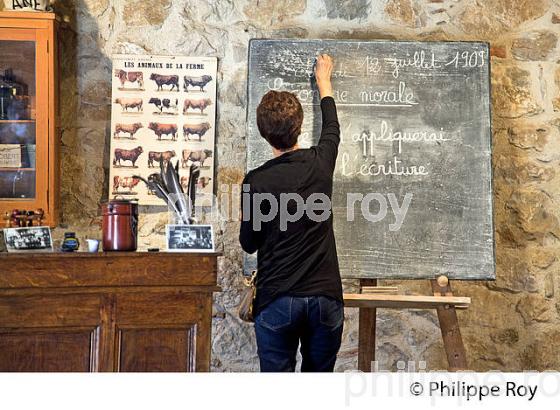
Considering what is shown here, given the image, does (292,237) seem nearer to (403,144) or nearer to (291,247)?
(291,247)

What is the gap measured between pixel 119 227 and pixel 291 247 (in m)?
0.64

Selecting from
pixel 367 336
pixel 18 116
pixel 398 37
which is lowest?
pixel 367 336

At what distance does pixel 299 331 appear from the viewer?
2.55 meters

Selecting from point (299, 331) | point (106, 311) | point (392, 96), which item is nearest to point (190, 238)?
point (106, 311)

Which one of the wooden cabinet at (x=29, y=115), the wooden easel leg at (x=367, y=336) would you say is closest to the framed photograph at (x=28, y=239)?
the wooden cabinet at (x=29, y=115)

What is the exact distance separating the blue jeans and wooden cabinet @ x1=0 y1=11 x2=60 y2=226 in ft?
3.91

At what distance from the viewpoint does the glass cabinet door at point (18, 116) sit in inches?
130

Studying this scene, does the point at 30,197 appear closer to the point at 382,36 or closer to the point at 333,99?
the point at 333,99

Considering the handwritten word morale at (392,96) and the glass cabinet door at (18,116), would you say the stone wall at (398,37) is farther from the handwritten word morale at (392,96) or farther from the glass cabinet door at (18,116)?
the handwritten word morale at (392,96)

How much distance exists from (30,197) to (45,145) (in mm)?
214

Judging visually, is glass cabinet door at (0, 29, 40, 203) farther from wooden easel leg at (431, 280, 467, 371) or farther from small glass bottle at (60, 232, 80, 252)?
wooden easel leg at (431, 280, 467, 371)

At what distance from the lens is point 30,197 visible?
3.31 metres

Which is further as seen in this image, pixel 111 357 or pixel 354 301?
pixel 354 301

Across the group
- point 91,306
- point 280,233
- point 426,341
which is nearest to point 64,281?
point 91,306
